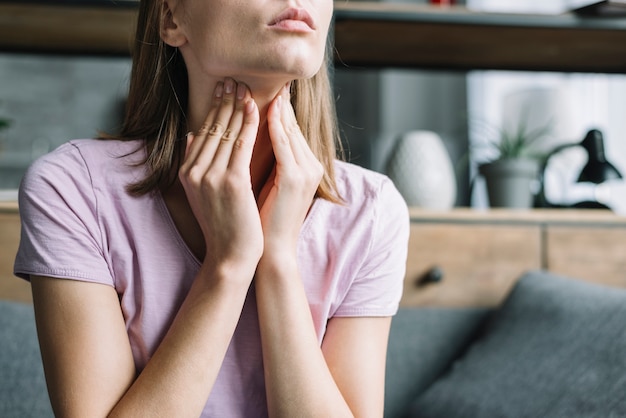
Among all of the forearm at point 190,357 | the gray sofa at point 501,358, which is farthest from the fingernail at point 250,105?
the gray sofa at point 501,358

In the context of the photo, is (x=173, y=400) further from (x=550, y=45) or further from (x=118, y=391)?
(x=550, y=45)

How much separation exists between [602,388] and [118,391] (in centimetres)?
78

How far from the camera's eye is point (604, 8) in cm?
169

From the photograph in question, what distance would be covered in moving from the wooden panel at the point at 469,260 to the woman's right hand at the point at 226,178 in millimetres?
742

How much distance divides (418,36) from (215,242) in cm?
104

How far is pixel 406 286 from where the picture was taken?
1652 millimetres

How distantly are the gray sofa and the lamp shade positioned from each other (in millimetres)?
310

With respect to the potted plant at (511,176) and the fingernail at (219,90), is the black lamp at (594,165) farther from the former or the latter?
the fingernail at (219,90)

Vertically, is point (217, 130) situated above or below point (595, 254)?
above

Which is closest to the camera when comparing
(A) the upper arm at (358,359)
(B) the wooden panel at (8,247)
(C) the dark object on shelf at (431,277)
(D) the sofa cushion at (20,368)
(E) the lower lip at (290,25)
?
(E) the lower lip at (290,25)

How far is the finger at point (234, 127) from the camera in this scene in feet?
3.17

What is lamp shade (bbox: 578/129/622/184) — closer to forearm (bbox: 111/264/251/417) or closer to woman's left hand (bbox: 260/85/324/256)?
woman's left hand (bbox: 260/85/324/256)

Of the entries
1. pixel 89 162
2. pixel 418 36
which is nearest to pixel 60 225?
pixel 89 162

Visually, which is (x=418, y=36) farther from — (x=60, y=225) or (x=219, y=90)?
(x=60, y=225)
